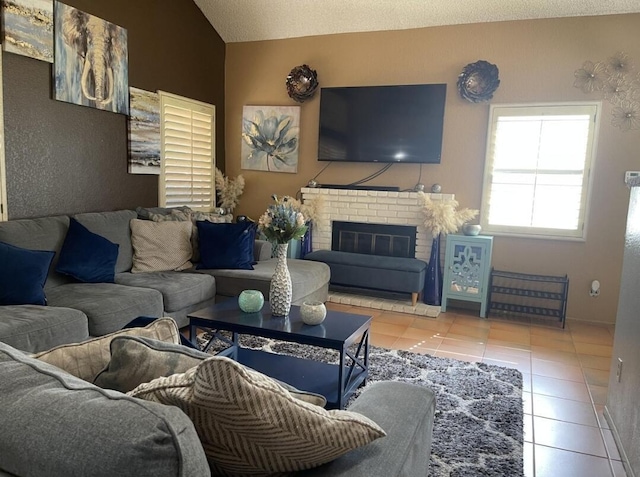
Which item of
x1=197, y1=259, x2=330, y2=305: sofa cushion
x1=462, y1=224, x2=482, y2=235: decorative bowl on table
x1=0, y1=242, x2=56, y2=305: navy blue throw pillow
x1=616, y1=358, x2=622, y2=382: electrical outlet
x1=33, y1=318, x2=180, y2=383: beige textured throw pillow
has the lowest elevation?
x1=616, y1=358, x2=622, y2=382: electrical outlet

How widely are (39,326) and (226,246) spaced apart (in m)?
1.74

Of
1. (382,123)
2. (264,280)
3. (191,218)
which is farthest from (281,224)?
(382,123)

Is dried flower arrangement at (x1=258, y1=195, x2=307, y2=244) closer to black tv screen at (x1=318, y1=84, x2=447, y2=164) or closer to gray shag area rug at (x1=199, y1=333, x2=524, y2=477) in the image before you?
gray shag area rug at (x1=199, y1=333, x2=524, y2=477)

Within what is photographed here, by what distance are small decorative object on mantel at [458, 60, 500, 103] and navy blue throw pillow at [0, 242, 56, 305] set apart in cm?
394

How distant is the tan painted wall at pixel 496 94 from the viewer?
14.4ft

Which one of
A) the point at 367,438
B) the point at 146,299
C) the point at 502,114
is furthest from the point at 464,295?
the point at 367,438

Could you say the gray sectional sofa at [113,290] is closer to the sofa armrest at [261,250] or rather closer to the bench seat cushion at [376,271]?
the sofa armrest at [261,250]

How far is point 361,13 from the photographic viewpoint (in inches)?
195

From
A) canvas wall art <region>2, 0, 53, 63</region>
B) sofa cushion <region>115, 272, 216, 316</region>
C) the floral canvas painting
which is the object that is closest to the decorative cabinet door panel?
the floral canvas painting

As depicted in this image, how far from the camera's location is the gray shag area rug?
7.06 feet

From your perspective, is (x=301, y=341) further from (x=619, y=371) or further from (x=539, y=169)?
(x=539, y=169)

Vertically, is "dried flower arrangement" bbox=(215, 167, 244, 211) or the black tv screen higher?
the black tv screen

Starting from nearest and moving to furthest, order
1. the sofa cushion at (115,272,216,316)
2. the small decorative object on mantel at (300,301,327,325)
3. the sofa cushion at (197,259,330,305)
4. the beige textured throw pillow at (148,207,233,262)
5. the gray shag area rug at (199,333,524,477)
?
the gray shag area rug at (199,333,524,477), the small decorative object on mantel at (300,301,327,325), the sofa cushion at (115,272,216,316), the sofa cushion at (197,259,330,305), the beige textured throw pillow at (148,207,233,262)

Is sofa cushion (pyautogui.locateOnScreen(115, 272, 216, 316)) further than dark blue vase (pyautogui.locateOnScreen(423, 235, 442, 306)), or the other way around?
dark blue vase (pyautogui.locateOnScreen(423, 235, 442, 306))
